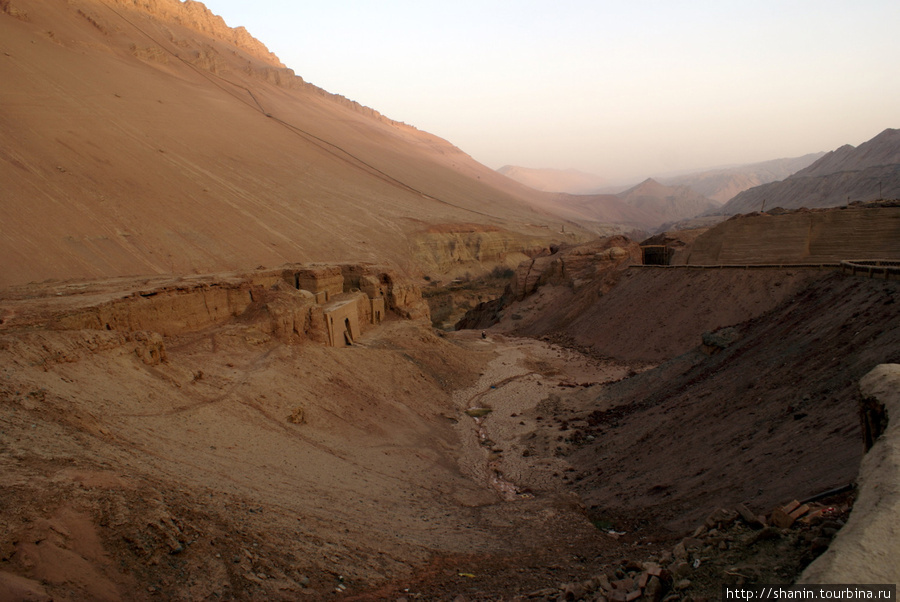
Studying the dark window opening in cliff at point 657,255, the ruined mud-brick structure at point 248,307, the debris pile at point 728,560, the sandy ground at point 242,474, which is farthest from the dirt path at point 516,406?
the dark window opening in cliff at point 657,255

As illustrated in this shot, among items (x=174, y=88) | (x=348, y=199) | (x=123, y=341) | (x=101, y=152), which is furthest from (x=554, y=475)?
(x=174, y=88)

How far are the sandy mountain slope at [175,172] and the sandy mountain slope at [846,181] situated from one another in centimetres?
2984

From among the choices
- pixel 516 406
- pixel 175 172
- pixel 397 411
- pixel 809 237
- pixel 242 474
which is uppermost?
pixel 809 237

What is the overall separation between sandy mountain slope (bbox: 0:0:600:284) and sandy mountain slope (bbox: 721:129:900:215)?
2984 centimetres

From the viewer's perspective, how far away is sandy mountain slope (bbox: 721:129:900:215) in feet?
177

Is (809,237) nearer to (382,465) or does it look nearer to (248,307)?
(382,465)

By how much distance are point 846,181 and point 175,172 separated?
6508 centimetres

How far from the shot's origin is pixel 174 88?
52.6 m

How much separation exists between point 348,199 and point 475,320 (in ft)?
68.4

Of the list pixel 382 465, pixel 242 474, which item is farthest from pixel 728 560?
pixel 382 465

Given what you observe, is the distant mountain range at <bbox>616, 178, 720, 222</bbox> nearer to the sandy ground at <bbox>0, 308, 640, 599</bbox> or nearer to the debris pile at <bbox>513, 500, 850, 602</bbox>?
the sandy ground at <bbox>0, 308, 640, 599</bbox>

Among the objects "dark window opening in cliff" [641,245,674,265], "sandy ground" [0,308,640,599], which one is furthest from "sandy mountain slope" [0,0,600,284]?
"dark window opening in cliff" [641,245,674,265]

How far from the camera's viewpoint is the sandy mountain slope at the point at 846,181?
5391 centimetres

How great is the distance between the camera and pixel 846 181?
2367 inches
